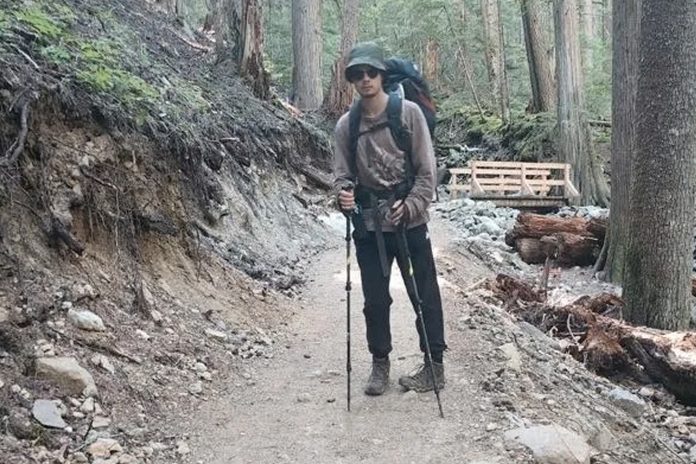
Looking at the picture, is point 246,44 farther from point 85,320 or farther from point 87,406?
point 87,406

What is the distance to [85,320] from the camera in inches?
171

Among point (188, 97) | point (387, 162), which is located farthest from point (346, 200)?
point (188, 97)

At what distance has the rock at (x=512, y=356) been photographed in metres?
4.95

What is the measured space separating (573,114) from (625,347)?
12802mm

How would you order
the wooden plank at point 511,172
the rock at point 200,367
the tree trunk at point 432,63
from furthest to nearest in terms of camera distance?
1. the tree trunk at point 432,63
2. the wooden plank at point 511,172
3. the rock at point 200,367

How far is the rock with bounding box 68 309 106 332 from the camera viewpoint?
170 inches

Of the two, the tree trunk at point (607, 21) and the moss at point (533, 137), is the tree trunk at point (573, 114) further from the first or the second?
the tree trunk at point (607, 21)

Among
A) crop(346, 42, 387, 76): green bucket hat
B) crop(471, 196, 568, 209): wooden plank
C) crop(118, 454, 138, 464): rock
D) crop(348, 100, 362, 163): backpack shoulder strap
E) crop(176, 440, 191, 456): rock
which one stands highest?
crop(346, 42, 387, 76): green bucket hat

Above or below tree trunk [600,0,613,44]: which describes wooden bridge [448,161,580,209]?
below

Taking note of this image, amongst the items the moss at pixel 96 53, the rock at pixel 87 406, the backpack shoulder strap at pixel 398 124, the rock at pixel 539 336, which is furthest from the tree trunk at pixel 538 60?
the rock at pixel 87 406

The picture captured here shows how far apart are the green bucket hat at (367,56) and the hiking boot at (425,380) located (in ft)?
6.52

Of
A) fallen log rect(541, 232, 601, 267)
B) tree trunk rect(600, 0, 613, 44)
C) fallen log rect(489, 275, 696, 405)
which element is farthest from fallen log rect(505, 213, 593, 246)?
tree trunk rect(600, 0, 613, 44)

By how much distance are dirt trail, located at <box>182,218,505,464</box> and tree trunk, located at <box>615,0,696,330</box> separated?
261cm

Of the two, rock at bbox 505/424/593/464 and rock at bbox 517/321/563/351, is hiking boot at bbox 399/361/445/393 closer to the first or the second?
rock at bbox 505/424/593/464
